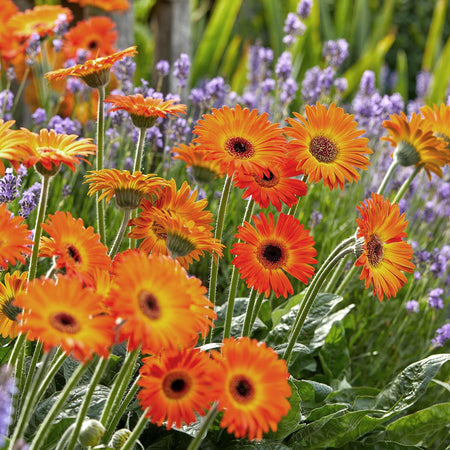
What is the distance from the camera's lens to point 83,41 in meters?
2.98

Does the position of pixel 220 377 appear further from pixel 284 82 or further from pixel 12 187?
pixel 284 82

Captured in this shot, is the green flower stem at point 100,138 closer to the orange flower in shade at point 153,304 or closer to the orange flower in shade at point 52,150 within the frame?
the orange flower in shade at point 52,150

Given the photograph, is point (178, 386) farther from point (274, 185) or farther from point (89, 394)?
point (274, 185)

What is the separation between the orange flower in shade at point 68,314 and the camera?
2.92ft

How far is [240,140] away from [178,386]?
50cm

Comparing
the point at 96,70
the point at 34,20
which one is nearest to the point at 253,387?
the point at 96,70

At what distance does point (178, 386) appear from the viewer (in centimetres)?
104

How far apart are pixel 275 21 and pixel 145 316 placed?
14.4ft

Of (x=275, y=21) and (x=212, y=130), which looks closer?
(x=212, y=130)

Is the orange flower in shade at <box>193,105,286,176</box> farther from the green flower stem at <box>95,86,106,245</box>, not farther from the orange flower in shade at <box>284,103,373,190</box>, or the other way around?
the green flower stem at <box>95,86,106,245</box>

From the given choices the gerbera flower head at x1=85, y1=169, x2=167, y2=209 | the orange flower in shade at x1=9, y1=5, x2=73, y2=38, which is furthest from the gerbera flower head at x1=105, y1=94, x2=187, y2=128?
the orange flower in shade at x1=9, y1=5, x2=73, y2=38

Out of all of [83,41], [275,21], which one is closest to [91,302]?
[83,41]

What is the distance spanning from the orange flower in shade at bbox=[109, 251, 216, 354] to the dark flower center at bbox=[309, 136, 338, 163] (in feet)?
1.70

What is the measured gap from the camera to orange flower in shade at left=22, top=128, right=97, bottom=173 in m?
1.12
